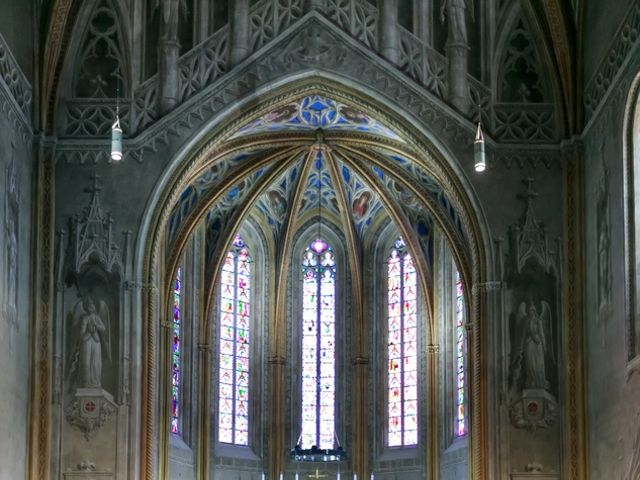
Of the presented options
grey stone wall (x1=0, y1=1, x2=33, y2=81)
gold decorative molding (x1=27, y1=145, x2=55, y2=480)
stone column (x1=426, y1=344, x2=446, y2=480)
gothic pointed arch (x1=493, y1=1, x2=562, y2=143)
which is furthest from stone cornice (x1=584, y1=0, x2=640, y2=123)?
grey stone wall (x1=0, y1=1, x2=33, y2=81)

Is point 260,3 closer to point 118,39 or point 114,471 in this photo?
point 118,39

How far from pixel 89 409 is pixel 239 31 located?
8.49 m

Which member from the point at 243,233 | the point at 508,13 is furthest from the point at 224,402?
the point at 508,13

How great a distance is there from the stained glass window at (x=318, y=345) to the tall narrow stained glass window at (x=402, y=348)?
5.42ft

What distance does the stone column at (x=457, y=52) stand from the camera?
123 feet

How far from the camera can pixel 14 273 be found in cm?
3422

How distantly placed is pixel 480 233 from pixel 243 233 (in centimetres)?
1150

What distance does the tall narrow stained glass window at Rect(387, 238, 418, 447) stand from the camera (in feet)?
151

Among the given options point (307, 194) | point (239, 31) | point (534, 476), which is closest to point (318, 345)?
point (307, 194)

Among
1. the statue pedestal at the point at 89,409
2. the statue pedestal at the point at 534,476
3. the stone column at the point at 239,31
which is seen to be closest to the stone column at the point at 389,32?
the stone column at the point at 239,31

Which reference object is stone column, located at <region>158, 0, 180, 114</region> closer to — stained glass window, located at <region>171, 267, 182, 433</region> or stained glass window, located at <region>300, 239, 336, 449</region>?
stained glass window, located at <region>171, 267, 182, 433</region>

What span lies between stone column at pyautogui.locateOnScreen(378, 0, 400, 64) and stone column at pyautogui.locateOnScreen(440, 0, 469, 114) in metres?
1.07

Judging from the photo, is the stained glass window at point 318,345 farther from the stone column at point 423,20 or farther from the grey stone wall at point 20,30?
the grey stone wall at point 20,30

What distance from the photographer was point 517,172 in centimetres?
3716
